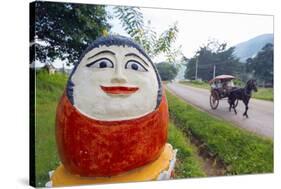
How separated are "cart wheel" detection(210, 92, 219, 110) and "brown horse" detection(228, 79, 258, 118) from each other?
0.65ft

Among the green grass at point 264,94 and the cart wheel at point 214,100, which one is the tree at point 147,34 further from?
the green grass at point 264,94

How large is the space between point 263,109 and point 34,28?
130 inches

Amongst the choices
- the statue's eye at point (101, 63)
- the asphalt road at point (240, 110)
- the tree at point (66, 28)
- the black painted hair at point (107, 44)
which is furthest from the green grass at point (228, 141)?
the tree at point (66, 28)

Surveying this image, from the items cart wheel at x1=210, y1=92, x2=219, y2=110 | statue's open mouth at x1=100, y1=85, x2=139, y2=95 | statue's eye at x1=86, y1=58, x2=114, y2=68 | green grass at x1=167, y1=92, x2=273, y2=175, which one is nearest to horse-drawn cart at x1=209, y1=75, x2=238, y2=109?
cart wheel at x1=210, y1=92, x2=219, y2=110

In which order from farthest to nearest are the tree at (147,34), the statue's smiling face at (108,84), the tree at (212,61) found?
the tree at (212,61)
the tree at (147,34)
the statue's smiling face at (108,84)

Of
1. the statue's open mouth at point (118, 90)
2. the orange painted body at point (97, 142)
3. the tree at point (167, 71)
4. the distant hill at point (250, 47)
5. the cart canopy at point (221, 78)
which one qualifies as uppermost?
the distant hill at point (250, 47)

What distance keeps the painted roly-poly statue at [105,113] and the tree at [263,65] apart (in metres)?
1.82

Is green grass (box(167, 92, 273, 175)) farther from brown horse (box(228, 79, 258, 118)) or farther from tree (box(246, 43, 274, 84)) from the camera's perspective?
tree (box(246, 43, 274, 84))

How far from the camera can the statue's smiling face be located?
6250 millimetres

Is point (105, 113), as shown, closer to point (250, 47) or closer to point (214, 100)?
point (214, 100)

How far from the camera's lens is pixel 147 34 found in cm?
670

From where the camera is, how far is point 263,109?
24.6 feet

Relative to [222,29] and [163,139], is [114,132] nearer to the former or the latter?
[163,139]

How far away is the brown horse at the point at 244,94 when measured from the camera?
733 centimetres
